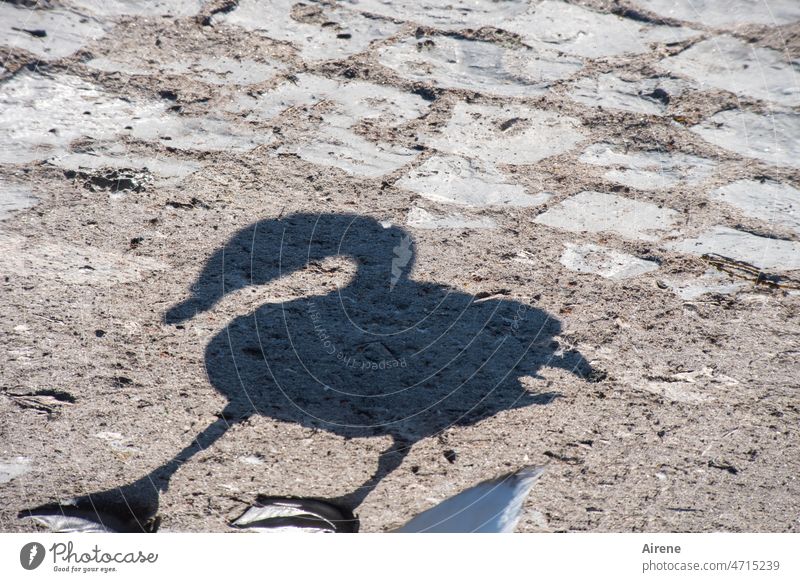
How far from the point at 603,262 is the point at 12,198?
139cm

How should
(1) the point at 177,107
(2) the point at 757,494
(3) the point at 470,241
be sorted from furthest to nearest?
(3) the point at 470,241
(1) the point at 177,107
(2) the point at 757,494

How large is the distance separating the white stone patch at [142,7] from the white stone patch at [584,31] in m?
0.69

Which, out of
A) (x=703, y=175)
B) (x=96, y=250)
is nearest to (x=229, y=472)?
(x=96, y=250)

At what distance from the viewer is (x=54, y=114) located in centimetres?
156

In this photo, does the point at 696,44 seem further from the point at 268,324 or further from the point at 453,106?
the point at 268,324

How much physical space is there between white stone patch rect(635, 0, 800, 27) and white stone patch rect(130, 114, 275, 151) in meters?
0.92

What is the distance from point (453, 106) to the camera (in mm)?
1662

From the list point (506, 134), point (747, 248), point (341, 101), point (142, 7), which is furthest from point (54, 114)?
point (747, 248)

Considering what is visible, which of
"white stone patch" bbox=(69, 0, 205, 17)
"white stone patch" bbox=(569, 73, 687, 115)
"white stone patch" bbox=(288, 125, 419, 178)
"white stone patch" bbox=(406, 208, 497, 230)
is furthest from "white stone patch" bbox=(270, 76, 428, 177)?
"white stone patch" bbox=(569, 73, 687, 115)

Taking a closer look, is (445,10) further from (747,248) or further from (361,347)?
(747,248)

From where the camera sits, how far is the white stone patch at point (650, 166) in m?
1.64

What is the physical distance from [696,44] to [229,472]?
137cm

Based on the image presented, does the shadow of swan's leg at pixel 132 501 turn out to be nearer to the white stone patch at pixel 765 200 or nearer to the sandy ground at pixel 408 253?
the sandy ground at pixel 408 253
